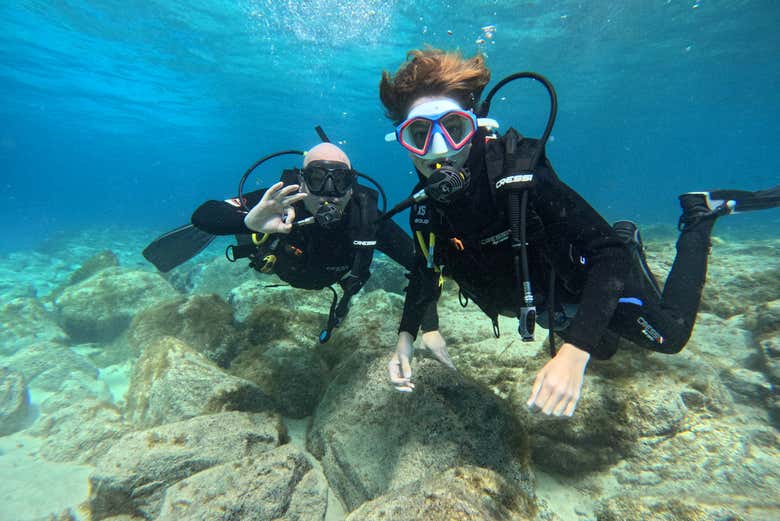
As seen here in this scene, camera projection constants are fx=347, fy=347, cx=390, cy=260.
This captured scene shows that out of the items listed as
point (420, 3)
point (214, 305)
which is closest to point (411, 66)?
point (214, 305)

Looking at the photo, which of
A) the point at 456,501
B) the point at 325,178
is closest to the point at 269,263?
the point at 325,178

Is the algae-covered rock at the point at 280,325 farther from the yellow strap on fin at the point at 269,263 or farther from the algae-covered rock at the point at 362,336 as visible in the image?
the yellow strap on fin at the point at 269,263

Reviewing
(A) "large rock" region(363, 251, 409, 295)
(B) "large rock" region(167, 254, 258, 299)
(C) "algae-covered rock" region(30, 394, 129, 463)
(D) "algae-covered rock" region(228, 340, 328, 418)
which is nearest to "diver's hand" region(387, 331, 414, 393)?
(D) "algae-covered rock" region(228, 340, 328, 418)

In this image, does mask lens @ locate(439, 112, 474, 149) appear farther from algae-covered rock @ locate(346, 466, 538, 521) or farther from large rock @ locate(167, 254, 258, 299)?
large rock @ locate(167, 254, 258, 299)

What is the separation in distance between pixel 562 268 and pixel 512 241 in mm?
538

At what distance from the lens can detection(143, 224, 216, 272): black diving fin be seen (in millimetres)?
6199

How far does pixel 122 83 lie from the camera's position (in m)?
29.8

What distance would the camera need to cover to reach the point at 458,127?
8.79 feet

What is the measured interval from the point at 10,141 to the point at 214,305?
9712cm

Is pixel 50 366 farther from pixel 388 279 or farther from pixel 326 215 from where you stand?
pixel 388 279

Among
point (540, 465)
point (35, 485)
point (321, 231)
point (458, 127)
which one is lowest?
point (540, 465)

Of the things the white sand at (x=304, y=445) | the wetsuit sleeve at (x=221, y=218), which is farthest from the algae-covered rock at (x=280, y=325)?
the wetsuit sleeve at (x=221, y=218)

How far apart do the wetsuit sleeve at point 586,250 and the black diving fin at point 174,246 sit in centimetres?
565

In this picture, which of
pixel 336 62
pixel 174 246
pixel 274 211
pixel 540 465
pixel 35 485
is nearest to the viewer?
pixel 540 465
